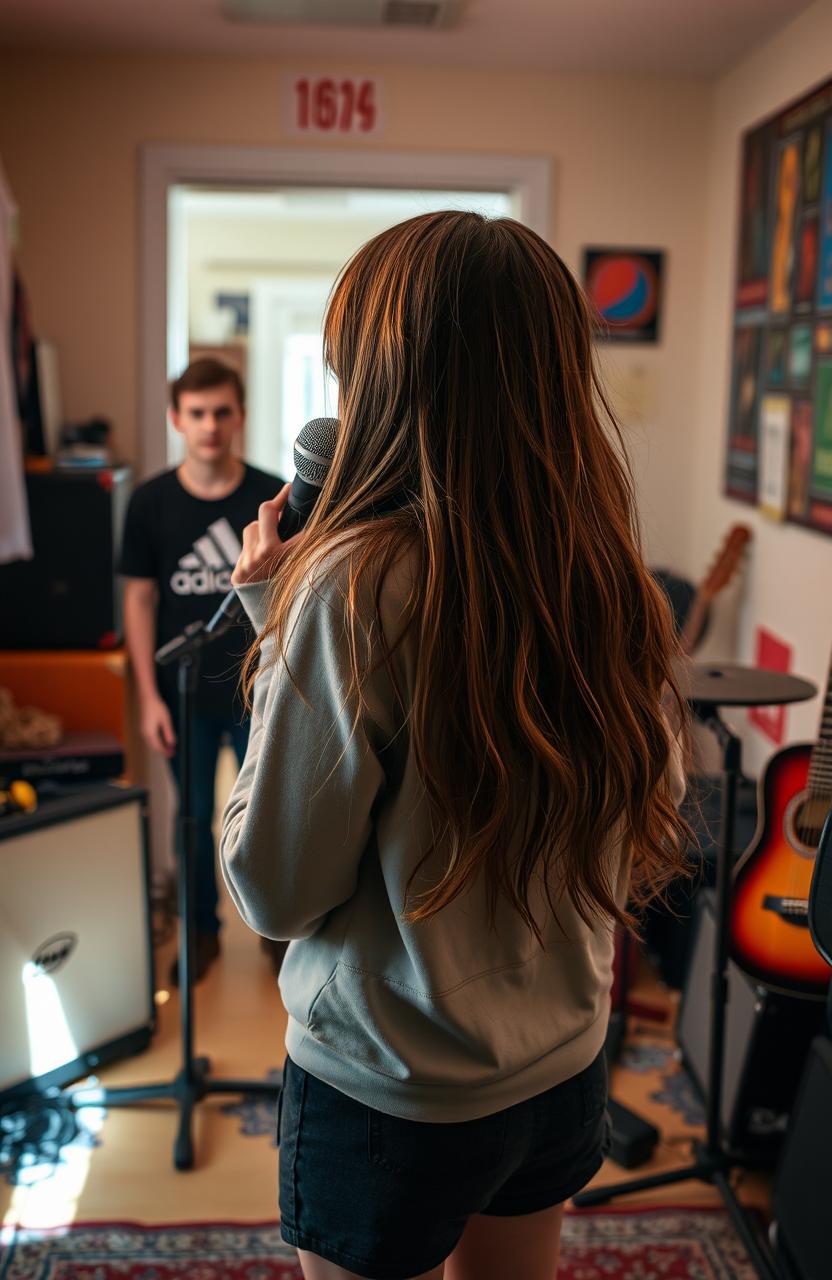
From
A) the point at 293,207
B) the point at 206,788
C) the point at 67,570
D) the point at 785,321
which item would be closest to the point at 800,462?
the point at 785,321

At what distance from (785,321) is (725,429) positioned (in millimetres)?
561

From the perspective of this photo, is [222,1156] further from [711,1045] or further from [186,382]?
[186,382]

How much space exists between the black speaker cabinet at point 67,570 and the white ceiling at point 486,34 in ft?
3.83

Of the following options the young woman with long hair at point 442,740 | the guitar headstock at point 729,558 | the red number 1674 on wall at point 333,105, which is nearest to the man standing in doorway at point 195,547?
the red number 1674 on wall at point 333,105

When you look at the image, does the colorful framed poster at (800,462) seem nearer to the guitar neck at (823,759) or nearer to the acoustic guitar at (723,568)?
the acoustic guitar at (723,568)

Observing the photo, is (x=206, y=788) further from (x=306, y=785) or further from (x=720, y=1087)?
(x=306, y=785)

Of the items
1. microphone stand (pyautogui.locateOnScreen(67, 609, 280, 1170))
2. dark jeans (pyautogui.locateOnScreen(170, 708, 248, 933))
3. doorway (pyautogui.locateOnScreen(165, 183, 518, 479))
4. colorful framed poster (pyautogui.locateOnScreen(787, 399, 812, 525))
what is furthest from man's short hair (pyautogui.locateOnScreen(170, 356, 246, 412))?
doorway (pyautogui.locateOnScreen(165, 183, 518, 479))

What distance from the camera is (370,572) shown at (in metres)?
0.84

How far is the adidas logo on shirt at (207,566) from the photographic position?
2.76m

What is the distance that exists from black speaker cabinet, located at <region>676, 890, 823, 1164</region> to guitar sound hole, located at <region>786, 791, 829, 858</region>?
0.26 metres

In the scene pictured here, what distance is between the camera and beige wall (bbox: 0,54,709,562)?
11.1ft

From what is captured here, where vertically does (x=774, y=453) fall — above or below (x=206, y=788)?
above

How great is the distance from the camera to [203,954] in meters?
3.11

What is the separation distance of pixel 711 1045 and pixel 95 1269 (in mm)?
1130
